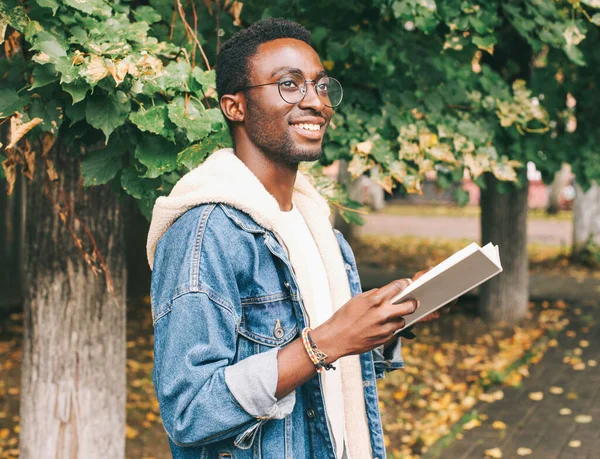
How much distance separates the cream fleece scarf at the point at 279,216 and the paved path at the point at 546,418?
10.2ft

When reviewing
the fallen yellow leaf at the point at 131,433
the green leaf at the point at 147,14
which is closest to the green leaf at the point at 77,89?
the green leaf at the point at 147,14

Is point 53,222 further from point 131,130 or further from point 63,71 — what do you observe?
point 63,71

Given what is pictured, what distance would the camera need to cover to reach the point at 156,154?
2840mm

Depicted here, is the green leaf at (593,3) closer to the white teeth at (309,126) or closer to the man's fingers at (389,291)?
the white teeth at (309,126)

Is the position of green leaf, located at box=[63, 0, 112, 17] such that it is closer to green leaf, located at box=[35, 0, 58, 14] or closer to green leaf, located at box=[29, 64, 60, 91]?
green leaf, located at box=[35, 0, 58, 14]

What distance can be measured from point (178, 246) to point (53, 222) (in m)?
2.10

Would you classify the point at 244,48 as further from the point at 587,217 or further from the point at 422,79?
the point at 587,217

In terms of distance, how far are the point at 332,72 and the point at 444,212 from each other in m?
22.9

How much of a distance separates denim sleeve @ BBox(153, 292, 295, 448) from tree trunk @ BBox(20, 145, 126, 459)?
78.6 inches

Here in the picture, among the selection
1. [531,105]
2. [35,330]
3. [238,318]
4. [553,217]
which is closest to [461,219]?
[553,217]

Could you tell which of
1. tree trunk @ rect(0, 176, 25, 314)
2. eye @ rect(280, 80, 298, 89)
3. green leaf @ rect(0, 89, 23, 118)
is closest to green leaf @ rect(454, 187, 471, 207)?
green leaf @ rect(0, 89, 23, 118)

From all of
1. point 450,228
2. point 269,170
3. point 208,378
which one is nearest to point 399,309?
point 208,378

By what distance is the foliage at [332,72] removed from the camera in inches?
108

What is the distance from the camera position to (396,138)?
13.3 feet
